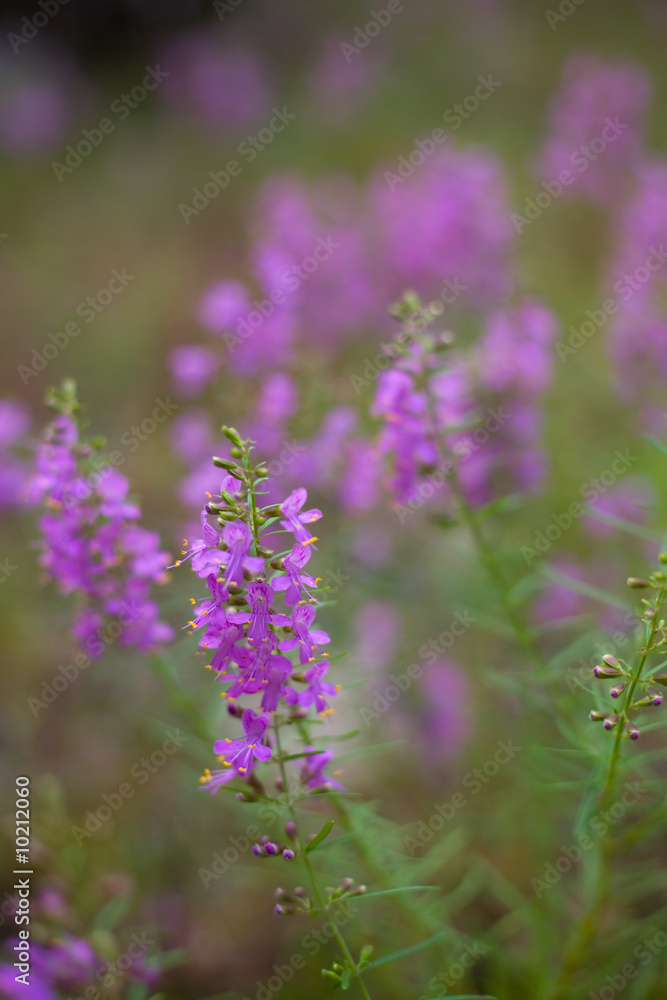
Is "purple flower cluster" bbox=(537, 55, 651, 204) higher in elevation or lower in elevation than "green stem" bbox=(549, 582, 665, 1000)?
higher

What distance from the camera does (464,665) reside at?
553 cm

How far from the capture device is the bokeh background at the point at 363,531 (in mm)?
3871

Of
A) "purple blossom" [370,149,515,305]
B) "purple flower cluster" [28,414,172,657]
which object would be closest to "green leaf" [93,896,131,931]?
"purple flower cluster" [28,414,172,657]

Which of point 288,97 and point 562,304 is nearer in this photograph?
point 562,304

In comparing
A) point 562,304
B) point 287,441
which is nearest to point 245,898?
point 287,441

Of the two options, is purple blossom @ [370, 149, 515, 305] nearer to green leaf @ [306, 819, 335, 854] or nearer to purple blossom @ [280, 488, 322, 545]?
purple blossom @ [280, 488, 322, 545]

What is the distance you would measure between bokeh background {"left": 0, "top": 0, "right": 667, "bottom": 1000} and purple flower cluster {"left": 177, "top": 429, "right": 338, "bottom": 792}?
0.66 meters

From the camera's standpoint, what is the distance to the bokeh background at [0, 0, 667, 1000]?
387 cm

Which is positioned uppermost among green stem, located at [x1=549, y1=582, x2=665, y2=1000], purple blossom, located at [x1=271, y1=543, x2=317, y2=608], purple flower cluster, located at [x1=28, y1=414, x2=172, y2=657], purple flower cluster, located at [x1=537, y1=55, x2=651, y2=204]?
purple flower cluster, located at [x1=537, y1=55, x2=651, y2=204]

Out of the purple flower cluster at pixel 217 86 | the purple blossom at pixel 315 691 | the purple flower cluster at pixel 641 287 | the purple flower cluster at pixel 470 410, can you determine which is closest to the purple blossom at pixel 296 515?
the purple blossom at pixel 315 691

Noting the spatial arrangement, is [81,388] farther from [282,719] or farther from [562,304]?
[282,719]

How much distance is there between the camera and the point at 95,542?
8.99 ft

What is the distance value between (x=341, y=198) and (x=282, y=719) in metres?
5.87

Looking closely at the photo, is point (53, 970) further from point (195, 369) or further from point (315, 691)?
point (195, 369)
